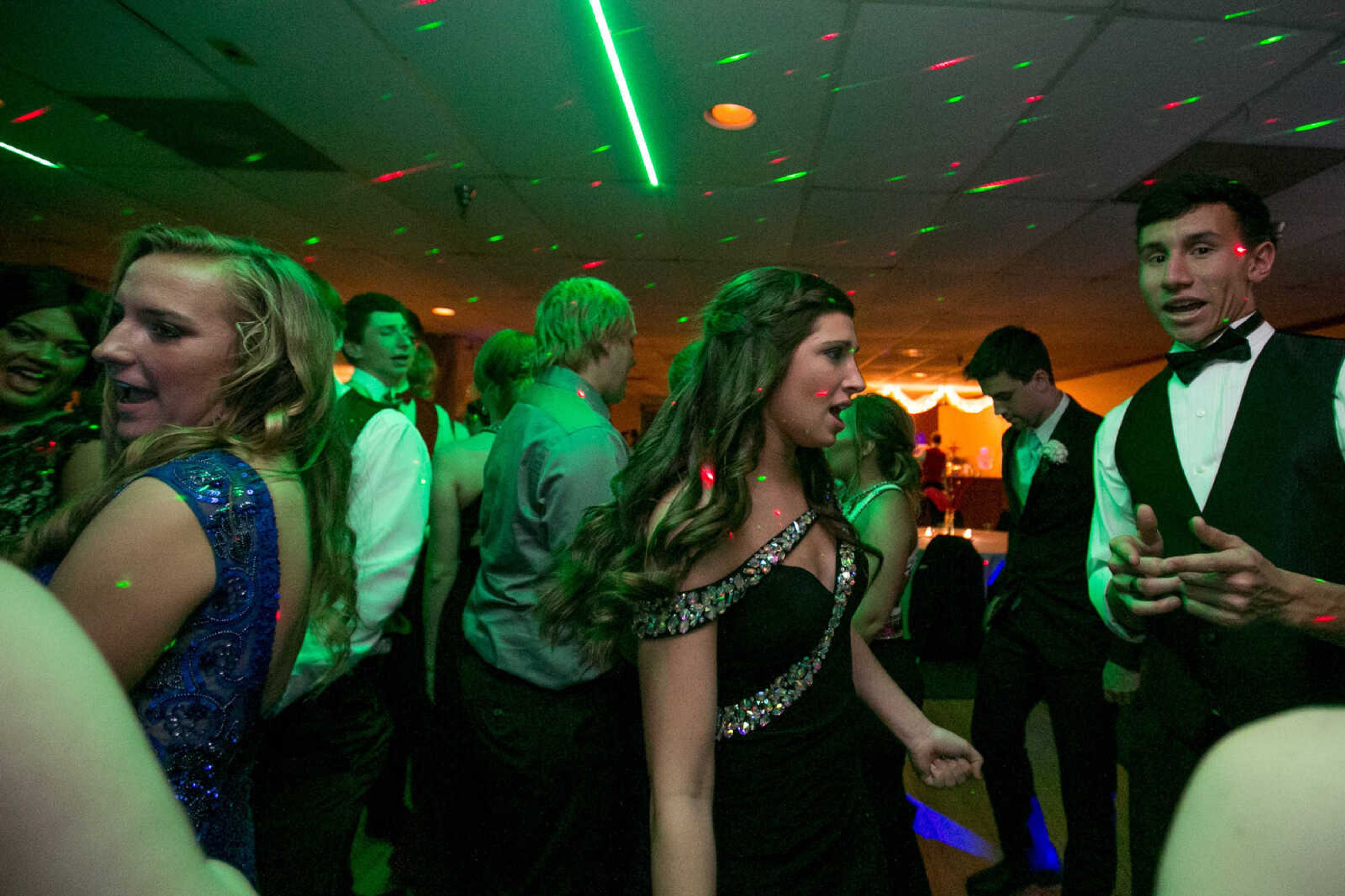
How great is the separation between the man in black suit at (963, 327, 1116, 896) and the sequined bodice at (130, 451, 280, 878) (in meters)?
2.40

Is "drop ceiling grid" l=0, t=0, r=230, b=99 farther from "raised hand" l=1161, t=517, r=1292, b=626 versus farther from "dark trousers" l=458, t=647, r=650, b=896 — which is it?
"raised hand" l=1161, t=517, r=1292, b=626

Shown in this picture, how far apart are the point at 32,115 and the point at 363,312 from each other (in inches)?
105

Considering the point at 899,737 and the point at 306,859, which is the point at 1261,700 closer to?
the point at 899,737

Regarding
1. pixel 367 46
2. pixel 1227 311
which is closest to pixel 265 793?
pixel 1227 311

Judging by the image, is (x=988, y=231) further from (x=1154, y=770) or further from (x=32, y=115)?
(x=32, y=115)

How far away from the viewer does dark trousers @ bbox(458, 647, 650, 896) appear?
1.54 meters

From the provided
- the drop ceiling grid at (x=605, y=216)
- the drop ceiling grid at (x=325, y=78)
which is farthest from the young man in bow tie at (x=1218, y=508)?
the drop ceiling grid at (x=605, y=216)

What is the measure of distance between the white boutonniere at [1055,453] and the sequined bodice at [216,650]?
8.09ft

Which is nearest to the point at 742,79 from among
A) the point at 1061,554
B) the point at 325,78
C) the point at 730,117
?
the point at 730,117

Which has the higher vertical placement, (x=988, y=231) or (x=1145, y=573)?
(x=988, y=231)

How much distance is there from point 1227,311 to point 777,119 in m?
2.20

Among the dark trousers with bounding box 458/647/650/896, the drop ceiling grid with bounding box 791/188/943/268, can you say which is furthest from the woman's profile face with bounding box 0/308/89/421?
the drop ceiling grid with bounding box 791/188/943/268

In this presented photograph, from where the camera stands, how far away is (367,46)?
2.63 meters

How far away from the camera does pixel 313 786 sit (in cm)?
152
